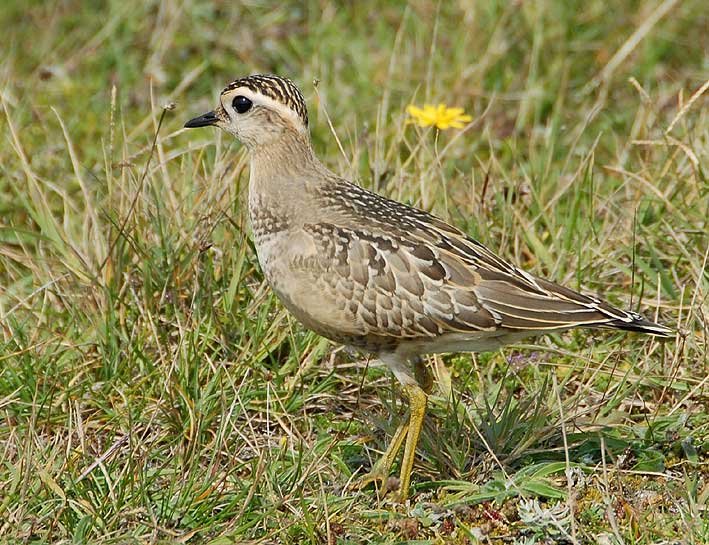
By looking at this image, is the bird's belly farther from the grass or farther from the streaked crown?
the streaked crown

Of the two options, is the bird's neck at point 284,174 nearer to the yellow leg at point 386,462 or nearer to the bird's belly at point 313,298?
the bird's belly at point 313,298

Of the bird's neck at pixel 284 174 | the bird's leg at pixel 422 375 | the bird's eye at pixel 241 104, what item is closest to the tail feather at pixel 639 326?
the bird's leg at pixel 422 375

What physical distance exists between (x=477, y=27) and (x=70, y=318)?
4184 millimetres

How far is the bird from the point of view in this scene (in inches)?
199

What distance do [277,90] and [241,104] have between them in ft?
0.67

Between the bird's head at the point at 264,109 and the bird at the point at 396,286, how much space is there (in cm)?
4

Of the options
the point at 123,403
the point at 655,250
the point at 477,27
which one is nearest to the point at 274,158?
the point at 123,403

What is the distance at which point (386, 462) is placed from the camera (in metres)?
5.38

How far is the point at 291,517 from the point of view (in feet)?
16.4

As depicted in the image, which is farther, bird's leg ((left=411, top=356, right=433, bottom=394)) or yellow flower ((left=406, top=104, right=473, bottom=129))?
yellow flower ((left=406, top=104, right=473, bottom=129))

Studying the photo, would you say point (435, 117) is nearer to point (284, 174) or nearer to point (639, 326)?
point (284, 174)

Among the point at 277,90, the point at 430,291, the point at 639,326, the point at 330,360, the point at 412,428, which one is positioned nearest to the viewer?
the point at 639,326

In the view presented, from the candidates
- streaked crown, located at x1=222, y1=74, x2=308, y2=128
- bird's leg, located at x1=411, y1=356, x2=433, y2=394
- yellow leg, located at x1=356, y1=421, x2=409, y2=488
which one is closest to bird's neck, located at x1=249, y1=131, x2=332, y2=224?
streaked crown, located at x1=222, y1=74, x2=308, y2=128

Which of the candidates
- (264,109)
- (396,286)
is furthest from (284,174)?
(396,286)
